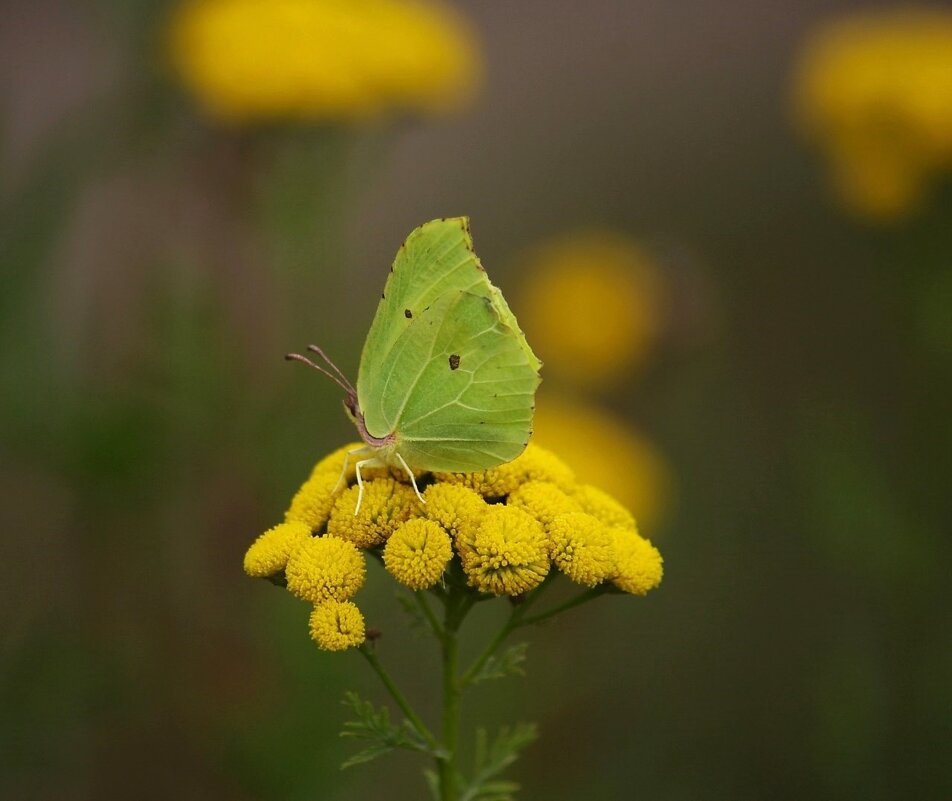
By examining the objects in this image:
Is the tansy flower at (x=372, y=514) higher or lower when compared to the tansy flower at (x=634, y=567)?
higher

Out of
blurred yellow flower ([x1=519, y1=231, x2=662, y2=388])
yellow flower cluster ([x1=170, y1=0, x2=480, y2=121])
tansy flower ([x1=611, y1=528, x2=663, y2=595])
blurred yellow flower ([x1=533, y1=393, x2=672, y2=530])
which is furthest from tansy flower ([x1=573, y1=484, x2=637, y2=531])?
blurred yellow flower ([x1=519, y1=231, x2=662, y2=388])

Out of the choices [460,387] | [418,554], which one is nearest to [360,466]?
[460,387]

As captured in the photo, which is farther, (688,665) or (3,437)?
(688,665)

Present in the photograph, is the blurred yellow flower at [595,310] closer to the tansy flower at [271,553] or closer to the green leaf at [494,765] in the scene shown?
the green leaf at [494,765]

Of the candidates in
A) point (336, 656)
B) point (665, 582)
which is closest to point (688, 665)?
point (665, 582)

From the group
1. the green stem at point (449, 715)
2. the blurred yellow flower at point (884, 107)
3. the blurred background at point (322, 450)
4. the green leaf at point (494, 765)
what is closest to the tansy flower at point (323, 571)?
the green stem at point (449, 715)

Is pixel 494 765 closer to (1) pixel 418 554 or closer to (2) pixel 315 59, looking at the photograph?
(1) pixel 418 554

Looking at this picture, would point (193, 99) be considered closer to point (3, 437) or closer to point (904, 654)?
point (3, 437)
